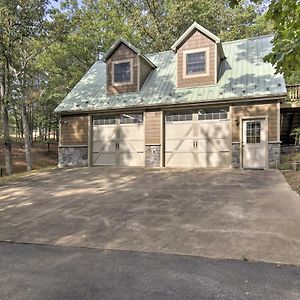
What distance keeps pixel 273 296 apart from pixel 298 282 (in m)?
0.47

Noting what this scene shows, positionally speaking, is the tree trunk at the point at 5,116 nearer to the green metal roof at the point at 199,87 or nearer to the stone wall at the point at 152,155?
the green metal roof at the point at 199,87

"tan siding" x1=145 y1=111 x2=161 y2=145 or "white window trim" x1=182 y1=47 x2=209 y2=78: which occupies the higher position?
"white window trim" x1=182 y1=47 x2=209 y2=78

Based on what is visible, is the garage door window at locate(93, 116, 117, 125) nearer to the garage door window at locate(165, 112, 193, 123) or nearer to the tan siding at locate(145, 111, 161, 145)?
the tan siding at locate(145, 111, 161, 145)

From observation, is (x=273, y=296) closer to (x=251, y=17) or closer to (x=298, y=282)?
(x=298, y=282)

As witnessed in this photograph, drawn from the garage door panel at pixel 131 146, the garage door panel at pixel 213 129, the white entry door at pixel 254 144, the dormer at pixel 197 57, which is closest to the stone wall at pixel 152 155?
the garage door panel at pixel 131 146

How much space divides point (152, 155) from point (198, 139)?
2.17 metres

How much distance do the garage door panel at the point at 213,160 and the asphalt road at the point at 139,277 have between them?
29.4 feet

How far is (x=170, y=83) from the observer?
1457 centimetres

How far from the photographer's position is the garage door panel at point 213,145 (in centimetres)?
1264

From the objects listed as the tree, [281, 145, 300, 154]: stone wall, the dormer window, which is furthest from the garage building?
the tree

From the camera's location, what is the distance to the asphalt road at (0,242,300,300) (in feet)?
10.1

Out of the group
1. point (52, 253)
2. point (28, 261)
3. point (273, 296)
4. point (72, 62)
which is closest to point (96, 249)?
point (52, 253)

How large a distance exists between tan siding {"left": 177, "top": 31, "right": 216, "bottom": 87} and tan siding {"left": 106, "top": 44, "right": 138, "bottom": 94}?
7.00ft

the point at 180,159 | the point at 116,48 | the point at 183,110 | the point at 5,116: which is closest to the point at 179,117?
the point at 183,110
